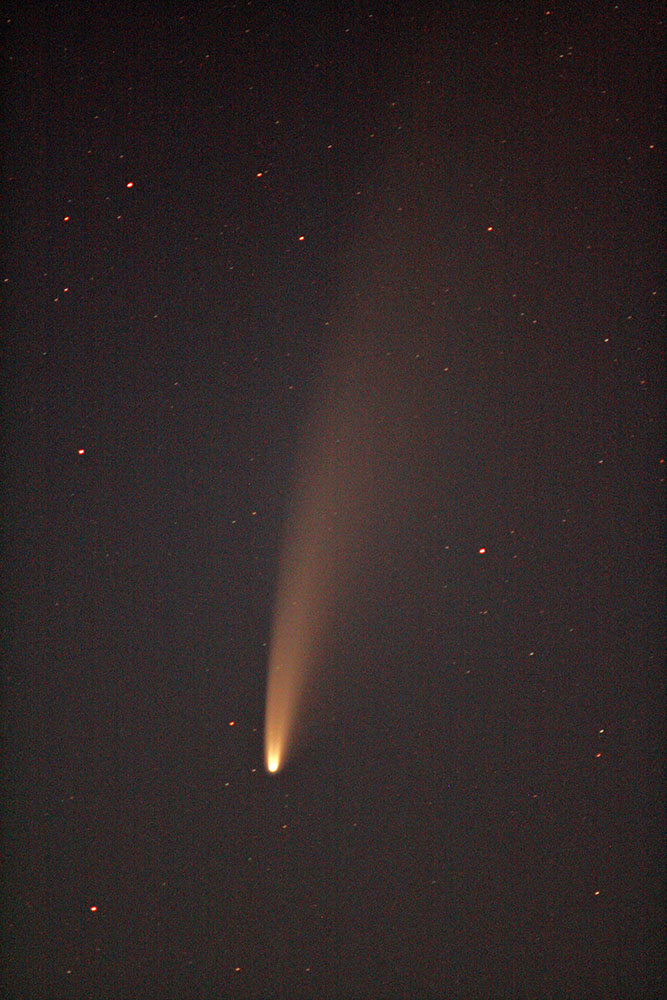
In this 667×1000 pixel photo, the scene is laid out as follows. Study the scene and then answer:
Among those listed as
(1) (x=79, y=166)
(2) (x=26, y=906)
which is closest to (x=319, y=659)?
(2) (x=26, y=906)

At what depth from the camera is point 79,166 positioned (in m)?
0.70

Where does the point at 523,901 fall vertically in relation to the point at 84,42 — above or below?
below

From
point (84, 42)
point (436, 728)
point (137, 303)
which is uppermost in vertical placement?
point (84, 42)

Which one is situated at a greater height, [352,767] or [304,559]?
[304,559]

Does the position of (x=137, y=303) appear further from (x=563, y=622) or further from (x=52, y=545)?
(x=563, y=622)

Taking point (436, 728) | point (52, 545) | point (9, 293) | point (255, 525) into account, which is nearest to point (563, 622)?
point (436, 728)

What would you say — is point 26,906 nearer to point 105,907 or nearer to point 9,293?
point 105,907

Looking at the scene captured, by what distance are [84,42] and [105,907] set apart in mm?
751

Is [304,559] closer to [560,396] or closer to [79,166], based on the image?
[560,396]

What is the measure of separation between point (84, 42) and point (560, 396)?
521 mm

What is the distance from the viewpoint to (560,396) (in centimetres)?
71

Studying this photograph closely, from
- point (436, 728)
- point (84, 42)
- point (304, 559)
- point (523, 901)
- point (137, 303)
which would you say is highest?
point (84, 42)

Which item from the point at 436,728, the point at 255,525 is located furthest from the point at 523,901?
the point at 255,525

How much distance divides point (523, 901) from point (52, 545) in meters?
0.51
